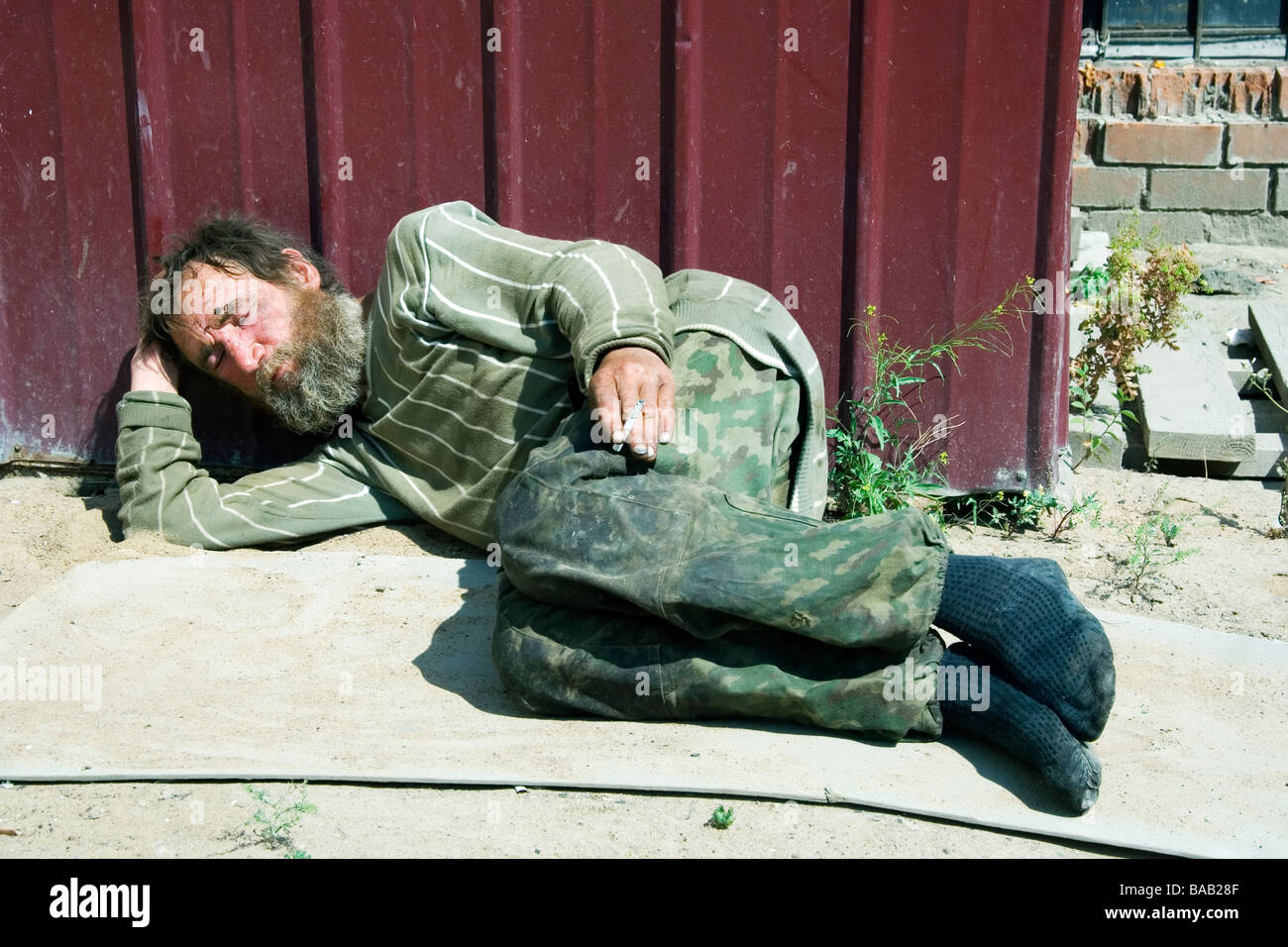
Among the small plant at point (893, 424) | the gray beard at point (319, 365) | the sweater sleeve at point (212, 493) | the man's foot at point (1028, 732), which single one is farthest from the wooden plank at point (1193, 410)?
the gray beard at point (319, 365)

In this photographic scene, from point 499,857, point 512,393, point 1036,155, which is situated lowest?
point 499,857

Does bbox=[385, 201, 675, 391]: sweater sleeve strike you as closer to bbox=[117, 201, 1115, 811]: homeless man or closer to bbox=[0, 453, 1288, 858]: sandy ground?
bbox=[117, 201, 1115, 811]: homeless man

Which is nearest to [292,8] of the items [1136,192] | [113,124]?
[113,124]

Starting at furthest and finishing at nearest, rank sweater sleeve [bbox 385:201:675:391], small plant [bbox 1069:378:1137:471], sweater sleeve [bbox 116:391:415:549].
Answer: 1. small plant [bbox 1069:378:1137:471]
2. sweater sleeve [bbox 116:391:415:549]
3. sweater sleeve [bbox 385:201:675:391]

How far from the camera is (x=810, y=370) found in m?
3.00

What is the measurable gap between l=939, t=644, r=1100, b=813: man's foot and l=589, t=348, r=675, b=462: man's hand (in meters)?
0.73

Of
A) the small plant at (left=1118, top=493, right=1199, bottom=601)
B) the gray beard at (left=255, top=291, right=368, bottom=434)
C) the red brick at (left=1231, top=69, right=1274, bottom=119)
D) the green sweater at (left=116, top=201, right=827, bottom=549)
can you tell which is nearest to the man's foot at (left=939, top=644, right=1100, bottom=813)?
the green sweater at (left=116, top=201, right=827, bottom=549)

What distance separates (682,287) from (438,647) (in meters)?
1.12

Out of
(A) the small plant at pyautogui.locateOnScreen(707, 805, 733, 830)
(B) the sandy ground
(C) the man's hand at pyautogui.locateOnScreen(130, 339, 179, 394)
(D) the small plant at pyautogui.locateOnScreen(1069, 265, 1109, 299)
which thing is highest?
(D) the small plant at pyautogui.locateOnScreen(1069, 265, 1109, 299)

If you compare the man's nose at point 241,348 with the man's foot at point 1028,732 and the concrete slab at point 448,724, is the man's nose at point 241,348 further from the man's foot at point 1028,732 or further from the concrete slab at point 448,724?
the man's foot at point 1028,732

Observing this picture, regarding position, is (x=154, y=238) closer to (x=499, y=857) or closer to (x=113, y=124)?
(x=113, y=124)

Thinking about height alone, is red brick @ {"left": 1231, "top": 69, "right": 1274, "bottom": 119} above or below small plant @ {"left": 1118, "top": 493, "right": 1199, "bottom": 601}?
above

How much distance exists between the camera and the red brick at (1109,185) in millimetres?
5398

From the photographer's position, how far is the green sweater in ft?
9.63
